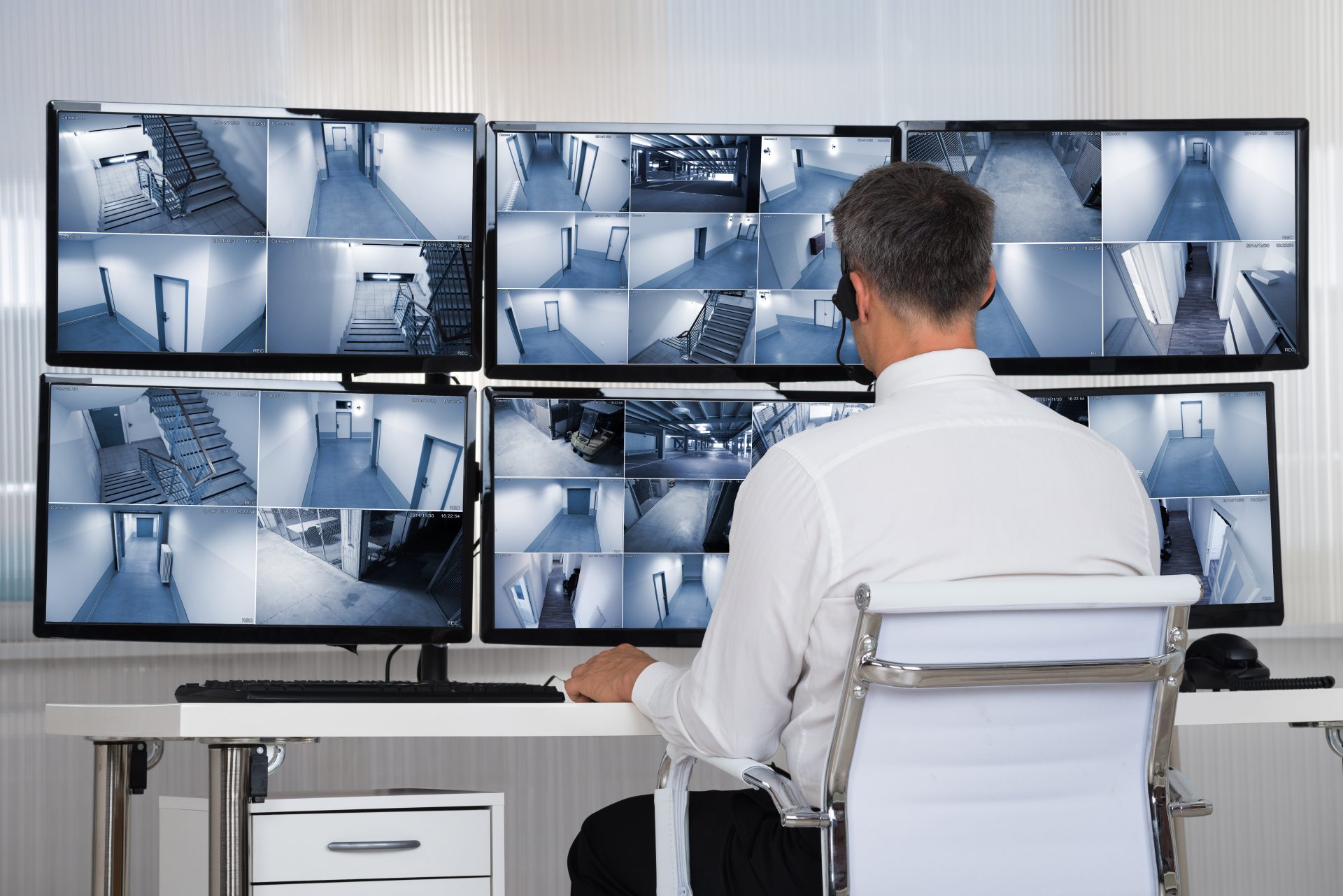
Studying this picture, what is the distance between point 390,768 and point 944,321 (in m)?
1.85

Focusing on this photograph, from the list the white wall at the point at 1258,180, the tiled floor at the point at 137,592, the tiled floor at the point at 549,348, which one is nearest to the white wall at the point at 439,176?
the tiled floor at the point at 549,348

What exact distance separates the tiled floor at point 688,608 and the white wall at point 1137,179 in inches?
39.2

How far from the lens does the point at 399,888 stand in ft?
5.23

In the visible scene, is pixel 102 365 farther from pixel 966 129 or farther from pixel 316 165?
pixel 966 129

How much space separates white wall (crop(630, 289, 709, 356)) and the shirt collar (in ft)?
2.69

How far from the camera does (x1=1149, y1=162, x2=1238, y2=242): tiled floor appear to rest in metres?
2.18

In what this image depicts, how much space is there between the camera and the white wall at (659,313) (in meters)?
2.13

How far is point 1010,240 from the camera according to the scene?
7.16 feet

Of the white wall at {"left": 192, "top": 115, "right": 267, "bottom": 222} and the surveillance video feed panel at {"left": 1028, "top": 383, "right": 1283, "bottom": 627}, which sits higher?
the white wall at {"left": 192, "top": 115, "right": 267, "bottom": 222}

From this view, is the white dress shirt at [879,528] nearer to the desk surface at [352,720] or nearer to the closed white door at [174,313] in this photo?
the desk surface at [352,720]

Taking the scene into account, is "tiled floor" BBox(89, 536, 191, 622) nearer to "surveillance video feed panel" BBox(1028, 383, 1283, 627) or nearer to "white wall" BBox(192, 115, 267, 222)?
"white wall" BBox(192, 115, 267, 222)

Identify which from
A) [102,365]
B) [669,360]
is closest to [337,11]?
[102,365]

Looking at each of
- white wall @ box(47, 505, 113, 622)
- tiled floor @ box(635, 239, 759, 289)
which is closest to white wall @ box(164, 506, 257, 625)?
white wall @ box(47, 505, 113, 622)

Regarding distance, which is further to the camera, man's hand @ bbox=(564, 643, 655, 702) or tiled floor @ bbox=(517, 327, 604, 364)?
tiled floor @ bbox=(517, 327, 604, 364)
